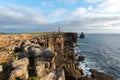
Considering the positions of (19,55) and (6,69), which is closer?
(6,69)

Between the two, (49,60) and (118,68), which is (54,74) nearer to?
(49,60)

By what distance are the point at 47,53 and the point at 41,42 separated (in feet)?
114

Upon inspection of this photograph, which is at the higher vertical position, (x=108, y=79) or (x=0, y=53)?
(x=0, y=53)

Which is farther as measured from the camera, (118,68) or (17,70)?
(118,68)

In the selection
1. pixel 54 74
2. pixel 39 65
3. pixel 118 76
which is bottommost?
pixel 118 76

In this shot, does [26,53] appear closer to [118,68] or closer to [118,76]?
[118,76]

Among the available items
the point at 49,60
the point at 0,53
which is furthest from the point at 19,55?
the point at 49,60

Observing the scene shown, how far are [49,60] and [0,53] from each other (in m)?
11.3

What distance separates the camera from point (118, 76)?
54625 mm

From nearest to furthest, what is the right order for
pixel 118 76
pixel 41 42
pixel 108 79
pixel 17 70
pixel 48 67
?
pixel 17 70, pixel 48 67, pixel 108 79, pixel 118 76, pixel 41 42

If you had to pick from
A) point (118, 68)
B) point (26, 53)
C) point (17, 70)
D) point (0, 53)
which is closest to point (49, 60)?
point (26, 53)

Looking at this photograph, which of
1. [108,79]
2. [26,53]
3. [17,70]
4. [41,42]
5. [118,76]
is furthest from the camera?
[41,42]

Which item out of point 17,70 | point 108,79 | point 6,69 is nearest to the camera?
point 17,70

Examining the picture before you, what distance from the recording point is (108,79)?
47781mm
